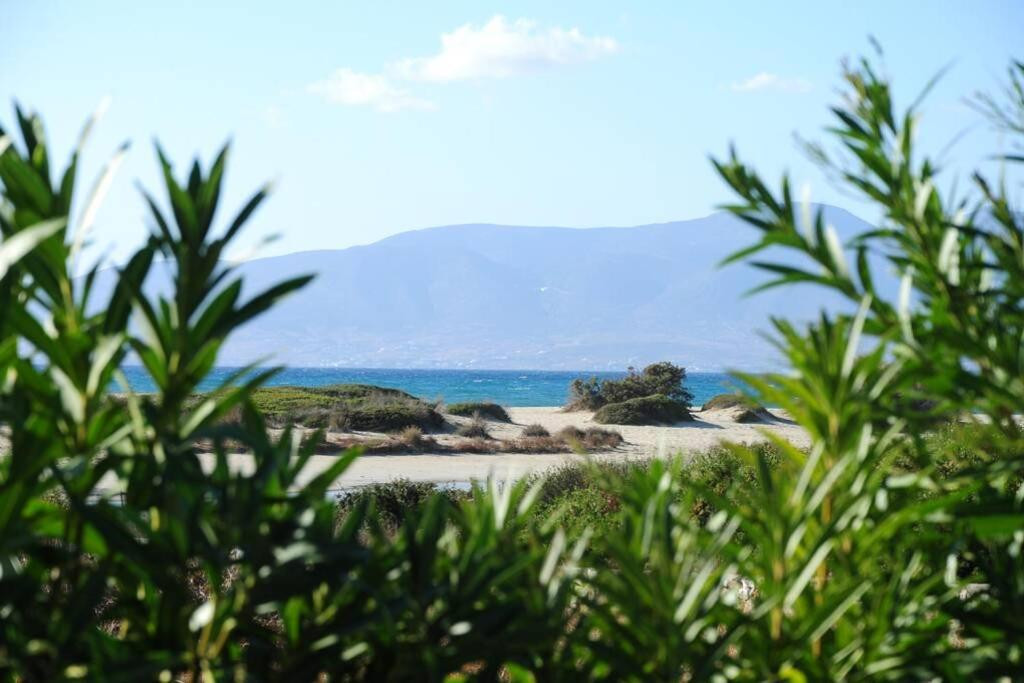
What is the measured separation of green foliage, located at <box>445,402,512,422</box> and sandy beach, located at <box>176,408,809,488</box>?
68 cm

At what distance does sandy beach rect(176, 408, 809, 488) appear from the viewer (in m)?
19.8

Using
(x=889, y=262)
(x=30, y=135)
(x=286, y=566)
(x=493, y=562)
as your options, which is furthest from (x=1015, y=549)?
(x=30, y=135)

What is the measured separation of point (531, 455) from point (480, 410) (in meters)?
12.2

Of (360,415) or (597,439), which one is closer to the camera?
(597,439)

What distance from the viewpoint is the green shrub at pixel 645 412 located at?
3709cm

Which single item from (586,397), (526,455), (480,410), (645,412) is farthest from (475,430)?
(586,397)

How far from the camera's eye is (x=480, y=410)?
37969 millimetres

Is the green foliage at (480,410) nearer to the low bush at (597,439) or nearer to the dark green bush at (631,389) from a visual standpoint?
the dark green bush at (631,389)

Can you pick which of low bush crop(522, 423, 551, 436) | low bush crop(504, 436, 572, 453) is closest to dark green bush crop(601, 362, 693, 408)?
low bush crop(522, 423, 551, 436)

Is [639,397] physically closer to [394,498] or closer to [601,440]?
[601,440]

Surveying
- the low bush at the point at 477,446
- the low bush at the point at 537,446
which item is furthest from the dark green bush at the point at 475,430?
the low bush at the point at 537,446

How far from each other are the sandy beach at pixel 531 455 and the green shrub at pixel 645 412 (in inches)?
22.5

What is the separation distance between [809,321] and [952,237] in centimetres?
18

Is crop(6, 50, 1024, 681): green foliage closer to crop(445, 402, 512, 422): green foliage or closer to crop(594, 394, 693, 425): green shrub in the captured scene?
crop(594, 394, 693, 425): green shrub
